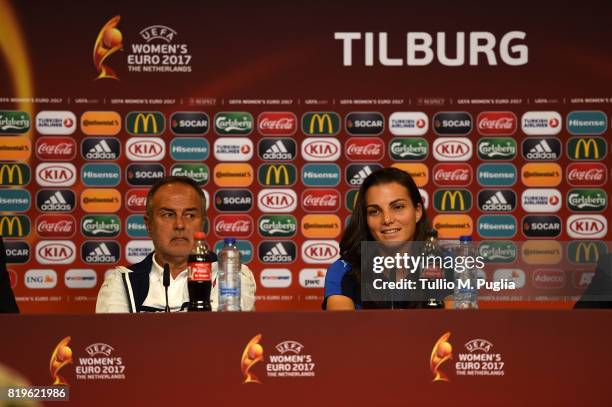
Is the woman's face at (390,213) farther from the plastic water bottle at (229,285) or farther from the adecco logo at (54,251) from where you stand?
the adecco logo at (54,251)

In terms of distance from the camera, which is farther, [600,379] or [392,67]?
[392,67]

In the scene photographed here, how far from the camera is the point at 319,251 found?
14.5 ft

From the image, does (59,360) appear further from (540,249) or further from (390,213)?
(540,249)

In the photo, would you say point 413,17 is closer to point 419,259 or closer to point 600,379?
point 419,259

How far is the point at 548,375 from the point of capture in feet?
6.73

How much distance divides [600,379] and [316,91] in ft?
8.75

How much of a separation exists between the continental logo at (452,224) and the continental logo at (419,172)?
0.20 m

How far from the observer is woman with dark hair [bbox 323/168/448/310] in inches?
110

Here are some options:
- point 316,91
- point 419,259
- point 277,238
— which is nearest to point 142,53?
point 316,91

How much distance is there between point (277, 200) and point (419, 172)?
2.49ft

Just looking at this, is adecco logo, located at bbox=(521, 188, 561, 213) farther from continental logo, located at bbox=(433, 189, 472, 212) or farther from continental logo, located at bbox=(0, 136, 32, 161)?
continental logo, located at bbox=(0, 136, 32, 161)

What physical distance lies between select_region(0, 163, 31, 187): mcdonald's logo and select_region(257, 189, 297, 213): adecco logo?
1223mm

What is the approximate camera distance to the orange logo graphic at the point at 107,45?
4.38 meters

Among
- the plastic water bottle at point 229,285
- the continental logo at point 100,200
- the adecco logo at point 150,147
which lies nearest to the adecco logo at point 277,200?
the adecco logo at point 150,147
